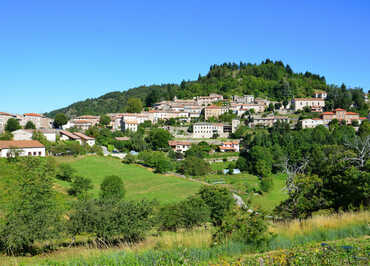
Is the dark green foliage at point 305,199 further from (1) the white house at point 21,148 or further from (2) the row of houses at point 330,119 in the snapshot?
(2) the row of houses at point 330,119

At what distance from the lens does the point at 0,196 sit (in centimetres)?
2156

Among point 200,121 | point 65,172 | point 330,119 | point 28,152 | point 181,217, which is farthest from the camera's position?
point 200,121

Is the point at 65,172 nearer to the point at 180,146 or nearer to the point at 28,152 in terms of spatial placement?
the point at 28,152

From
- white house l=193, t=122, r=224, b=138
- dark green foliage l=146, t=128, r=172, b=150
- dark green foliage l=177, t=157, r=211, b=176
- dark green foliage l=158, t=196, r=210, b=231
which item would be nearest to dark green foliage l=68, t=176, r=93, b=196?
dark green foliage l=158, t=196, r=210, b=231

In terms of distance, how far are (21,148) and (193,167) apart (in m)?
24.7

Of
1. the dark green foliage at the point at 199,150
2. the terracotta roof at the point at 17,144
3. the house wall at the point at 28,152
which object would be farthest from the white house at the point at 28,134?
the dark green foliage at the point at 199,150

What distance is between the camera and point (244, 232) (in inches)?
260

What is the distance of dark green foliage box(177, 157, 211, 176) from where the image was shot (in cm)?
4659

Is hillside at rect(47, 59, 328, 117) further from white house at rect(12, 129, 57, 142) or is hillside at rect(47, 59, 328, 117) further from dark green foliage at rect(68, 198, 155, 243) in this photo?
dark green foliage at rect(68, 198, 155, 243)

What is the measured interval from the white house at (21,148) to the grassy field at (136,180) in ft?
10.5

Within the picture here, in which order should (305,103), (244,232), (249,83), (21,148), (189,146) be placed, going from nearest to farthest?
1. (244,232)
2. (21,148)
3. (189,146)
4. (305,103)
5. (249,83)

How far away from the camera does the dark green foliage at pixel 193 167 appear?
153 ft

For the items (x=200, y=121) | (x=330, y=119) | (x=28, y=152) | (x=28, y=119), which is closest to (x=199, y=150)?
(x=200, y=121)

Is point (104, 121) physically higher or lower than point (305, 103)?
lower
